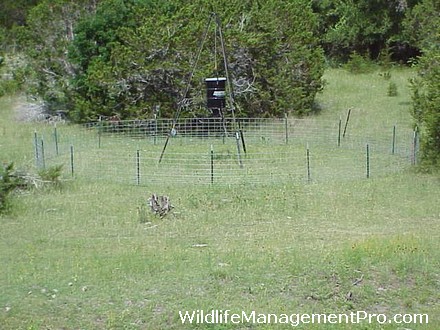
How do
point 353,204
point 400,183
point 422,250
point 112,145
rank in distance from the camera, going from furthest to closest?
point 112,145
point 400,183
point 353,204
point 422,250

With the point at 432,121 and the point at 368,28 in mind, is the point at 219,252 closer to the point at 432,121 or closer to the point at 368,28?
the point at 432,121

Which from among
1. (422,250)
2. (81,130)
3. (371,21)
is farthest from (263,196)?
(371,21)

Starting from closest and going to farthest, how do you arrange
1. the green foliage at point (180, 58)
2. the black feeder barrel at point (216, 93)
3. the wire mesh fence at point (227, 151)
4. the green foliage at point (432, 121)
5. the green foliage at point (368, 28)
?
the green foliage at point (432, 121) < the wire mesh fence at point (227, 151) < the black feeder barrel at point (216, 93) < the green foliage at point (180, 58) < the green foliage at point (368, 28)

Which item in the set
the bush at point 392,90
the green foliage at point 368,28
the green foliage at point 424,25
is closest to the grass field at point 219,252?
the green foliage at point 424,25

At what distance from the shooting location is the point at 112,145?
1454cm

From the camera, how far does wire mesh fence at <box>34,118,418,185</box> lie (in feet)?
38.3

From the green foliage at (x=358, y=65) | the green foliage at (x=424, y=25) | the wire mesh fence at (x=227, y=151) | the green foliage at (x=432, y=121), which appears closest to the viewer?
the green foliage at (x=432, y=121)

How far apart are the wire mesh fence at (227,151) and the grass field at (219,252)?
643 millimetres

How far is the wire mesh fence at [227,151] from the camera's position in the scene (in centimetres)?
1167

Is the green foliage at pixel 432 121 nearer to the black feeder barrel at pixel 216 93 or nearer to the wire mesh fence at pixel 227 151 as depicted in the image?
the wire mesh fence at pixel 227 151

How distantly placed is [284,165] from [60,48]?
7381mm

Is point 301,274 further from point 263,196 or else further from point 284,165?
point 284,165

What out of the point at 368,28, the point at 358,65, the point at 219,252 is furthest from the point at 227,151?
the point at 368,28

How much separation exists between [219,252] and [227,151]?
6118mm
